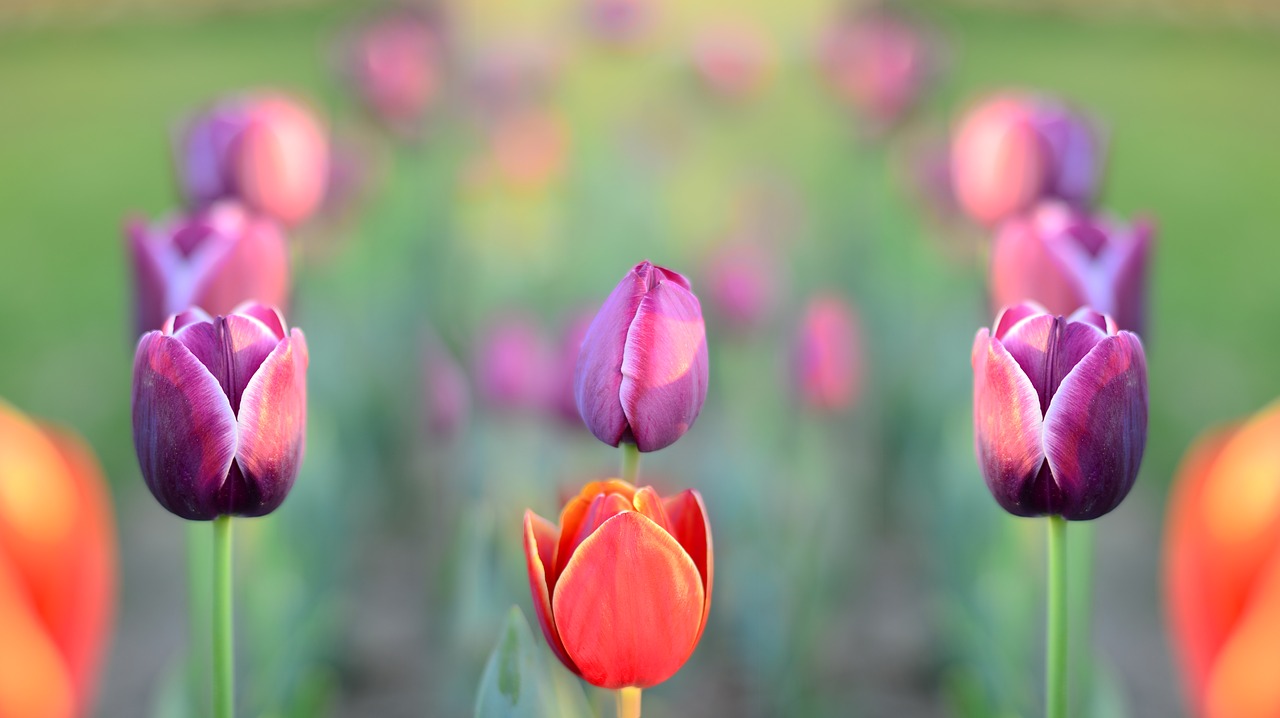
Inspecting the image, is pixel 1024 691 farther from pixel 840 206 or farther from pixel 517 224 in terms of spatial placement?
pixel 517 224

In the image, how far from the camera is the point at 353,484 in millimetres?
1273

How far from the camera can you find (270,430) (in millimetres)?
375

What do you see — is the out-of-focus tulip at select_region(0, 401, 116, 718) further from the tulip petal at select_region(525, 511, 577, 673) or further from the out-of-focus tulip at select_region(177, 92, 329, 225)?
the out-of-focus tulip at select_region(177, 92, 329, 225)

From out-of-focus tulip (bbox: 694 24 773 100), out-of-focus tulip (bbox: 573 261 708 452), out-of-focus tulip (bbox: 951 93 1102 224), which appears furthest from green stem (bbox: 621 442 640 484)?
out-of-focus tulip (bbox: 694 24 773 100)

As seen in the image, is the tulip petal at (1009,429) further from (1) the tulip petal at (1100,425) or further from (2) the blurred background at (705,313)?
(2) the blurred background at (705,313)

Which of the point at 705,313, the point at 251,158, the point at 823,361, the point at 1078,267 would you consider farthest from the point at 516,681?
the point at 705,313

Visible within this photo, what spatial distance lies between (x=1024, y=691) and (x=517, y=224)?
1.45 m

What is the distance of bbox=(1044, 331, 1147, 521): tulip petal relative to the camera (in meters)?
0.36

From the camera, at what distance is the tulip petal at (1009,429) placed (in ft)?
1.23

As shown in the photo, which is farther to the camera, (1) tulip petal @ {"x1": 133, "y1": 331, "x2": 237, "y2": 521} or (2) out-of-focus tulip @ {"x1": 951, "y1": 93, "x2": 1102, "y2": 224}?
(2) out-of-focus tulip @ {"x1": 951, "y1": 93, "x2": 1102, "y2": 224}

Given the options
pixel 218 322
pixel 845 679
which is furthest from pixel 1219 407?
pixel 218 322

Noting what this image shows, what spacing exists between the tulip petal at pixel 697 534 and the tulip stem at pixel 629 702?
0.03m

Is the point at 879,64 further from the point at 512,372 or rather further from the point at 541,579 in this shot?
the point at 541,579

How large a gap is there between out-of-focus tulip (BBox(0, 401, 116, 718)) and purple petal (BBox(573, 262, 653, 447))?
16cm
